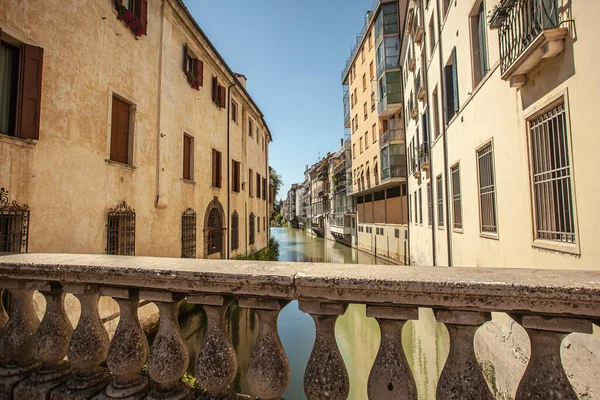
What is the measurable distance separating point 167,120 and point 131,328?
30.2 feet

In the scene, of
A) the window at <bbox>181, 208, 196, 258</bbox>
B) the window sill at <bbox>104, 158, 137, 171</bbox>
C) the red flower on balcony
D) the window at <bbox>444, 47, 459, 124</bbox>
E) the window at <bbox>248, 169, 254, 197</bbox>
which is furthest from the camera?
the window at <bbox>248, 169, 254, 197</bbox>

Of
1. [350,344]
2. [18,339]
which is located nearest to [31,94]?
[18,339]

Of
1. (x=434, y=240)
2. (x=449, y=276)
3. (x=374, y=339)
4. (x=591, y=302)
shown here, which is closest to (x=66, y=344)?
(x=449, y=276)

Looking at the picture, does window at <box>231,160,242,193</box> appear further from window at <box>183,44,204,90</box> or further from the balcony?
the balcony

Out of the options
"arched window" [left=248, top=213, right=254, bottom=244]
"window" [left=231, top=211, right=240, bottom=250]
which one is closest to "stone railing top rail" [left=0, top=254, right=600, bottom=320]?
"window" [left=231, top=211, right=240, bottom=250]

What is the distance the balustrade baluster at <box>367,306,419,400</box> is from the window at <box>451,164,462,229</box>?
876 cm

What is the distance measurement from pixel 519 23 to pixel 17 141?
8.04 meters

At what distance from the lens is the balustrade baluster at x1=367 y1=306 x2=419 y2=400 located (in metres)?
1.31

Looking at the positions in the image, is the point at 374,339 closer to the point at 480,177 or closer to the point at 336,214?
the point at 480,177

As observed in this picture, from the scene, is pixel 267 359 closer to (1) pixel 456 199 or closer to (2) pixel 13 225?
A: (2) pixel 13 225

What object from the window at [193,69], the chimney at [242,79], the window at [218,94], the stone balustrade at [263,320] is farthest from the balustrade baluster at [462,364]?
the chimney at [242,79]

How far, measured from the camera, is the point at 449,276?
1.27 metres

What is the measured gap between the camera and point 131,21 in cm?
800

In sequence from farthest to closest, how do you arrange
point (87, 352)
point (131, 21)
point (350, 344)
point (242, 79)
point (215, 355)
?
point (242, 79)
point (350, 344)
point (131, 21)
point (87, 352)
point (215, 355)
